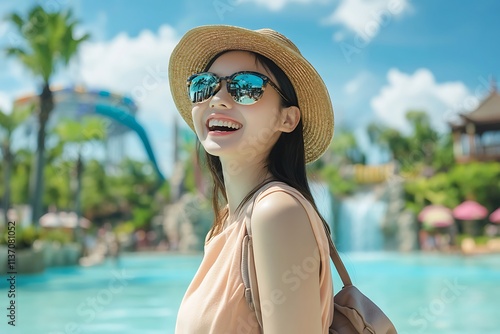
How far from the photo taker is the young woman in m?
1.09

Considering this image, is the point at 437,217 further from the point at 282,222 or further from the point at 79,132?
the point at 282,222

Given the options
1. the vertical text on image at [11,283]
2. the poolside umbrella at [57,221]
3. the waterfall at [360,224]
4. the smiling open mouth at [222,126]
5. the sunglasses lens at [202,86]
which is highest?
the sunglasses lens at [202,86]

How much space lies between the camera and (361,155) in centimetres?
3978

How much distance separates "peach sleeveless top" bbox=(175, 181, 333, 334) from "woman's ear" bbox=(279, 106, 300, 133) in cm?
22

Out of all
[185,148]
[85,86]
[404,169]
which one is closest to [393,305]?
[404,169]

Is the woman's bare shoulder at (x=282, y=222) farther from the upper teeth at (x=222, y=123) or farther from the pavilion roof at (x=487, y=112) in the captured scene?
the pavilion roof at (x=487, y=112)

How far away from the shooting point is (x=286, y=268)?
3.54ft

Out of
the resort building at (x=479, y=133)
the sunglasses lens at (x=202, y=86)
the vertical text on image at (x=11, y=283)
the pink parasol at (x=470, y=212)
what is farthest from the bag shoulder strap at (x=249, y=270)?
the resort building at (x=479, y=133)

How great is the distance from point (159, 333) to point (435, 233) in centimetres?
1946

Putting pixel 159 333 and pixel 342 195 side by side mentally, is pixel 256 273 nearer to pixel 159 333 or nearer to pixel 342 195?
pixel 159 333

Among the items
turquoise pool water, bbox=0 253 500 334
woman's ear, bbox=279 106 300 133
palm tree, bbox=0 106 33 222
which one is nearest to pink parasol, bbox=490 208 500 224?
turquoise pool water, bbox=0 253 500 334

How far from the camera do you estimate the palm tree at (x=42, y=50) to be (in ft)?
57.0

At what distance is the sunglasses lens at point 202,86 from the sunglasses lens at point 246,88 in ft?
0.17

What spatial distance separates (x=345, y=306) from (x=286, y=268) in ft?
0.89
